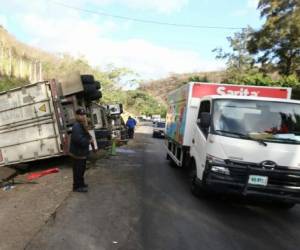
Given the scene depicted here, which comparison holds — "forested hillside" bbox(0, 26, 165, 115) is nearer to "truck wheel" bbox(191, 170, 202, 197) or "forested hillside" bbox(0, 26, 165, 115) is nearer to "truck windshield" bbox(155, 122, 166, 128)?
"truck windshield" bbox(155, 122, 166, 128)

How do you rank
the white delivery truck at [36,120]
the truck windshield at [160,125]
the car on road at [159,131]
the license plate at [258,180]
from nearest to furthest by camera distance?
the license plate at [258,180] < the white delivery truck at [36,120] < the car on road at [159,131] < the truck windshield at [160,125]

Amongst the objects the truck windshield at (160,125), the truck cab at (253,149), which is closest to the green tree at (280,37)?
the truck windshield at (160,125)

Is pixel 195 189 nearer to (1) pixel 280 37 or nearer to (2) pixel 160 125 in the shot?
(2) pixel 160 125

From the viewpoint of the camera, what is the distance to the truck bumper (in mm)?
7020

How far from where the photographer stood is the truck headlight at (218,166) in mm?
7168

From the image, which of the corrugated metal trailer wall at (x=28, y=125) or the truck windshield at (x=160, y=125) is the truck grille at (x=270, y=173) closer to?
the corrugated metal trailer wall at (x=28, y=125)

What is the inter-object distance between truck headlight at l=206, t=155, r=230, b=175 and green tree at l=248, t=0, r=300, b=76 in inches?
1221

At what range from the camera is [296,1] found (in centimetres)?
3588

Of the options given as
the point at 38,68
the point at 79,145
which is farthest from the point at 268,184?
the point at 38,68

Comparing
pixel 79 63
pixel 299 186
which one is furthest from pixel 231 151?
pixel 79 63

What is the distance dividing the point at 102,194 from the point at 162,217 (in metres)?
2.05

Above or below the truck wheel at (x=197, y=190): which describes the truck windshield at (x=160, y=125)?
below

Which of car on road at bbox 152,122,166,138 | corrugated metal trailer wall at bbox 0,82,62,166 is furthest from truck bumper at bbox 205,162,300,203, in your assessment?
car on road at bbox 152,122,166,138

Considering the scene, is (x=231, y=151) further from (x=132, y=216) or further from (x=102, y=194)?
(x=102, y=194)
